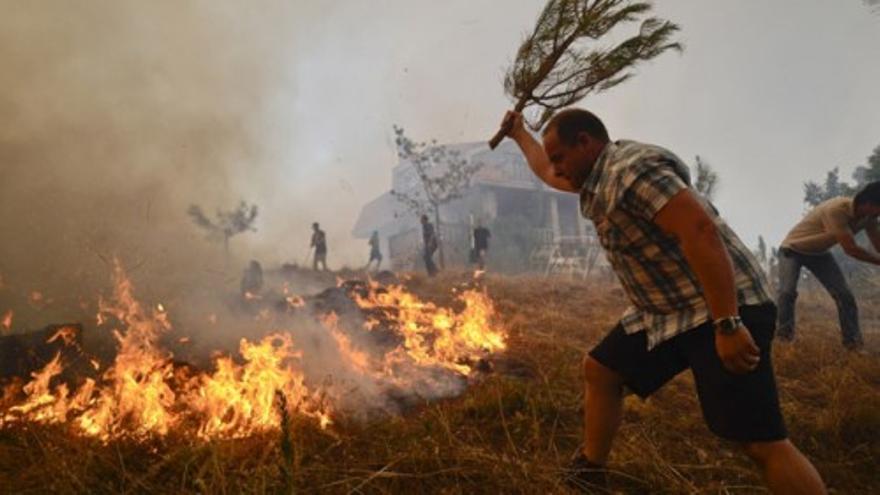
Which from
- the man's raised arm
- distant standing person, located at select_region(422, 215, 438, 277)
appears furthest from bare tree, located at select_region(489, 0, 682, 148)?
distant standing person, located at select_region(422, 215, 438, 277)

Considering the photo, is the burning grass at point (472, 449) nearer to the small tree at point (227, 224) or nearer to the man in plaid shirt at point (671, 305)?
the man in plaid shirt at point (671, 305)

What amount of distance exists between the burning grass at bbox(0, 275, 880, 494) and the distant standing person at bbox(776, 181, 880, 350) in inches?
29.3

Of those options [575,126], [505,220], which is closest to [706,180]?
[505,220]

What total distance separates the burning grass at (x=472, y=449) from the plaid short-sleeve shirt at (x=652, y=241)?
3.26ft

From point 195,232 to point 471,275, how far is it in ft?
41.4

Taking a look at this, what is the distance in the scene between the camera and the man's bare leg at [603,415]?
245cm

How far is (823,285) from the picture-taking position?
543 cm

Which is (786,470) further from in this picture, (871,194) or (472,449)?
(871,194)

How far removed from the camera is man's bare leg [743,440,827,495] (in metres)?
1.67

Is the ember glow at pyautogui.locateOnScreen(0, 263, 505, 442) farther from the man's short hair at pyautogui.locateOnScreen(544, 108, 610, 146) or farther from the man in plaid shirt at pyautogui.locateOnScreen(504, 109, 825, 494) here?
the man's short hair at pyautogui.locateOnScreen(544, 108, 610, 146)

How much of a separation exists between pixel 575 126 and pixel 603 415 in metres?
1.50

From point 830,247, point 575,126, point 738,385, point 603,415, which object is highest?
point 575,126

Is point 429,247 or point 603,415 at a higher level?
point 429,247

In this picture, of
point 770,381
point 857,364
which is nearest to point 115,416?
point 770,381
